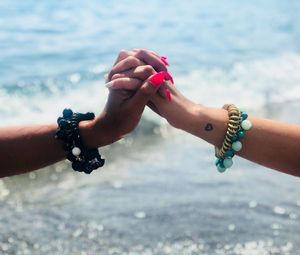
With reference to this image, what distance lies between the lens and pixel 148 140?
27.2 ft

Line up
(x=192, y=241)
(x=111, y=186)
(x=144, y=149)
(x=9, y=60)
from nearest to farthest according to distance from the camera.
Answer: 1. (x=192, y=241)
2. (x=111, y=186)
3. (x=144, y=149)
4. (x=9, y=60)

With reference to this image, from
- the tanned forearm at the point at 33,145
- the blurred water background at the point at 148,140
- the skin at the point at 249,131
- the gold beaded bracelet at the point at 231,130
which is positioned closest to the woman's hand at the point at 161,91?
the skin at the point at 249,131

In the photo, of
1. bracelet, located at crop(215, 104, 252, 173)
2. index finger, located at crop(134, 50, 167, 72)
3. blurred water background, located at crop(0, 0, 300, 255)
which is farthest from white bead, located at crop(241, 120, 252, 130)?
blurred water background, located at crop(0, 0, 300, 255)

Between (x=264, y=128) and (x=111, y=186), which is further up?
(x=264, y=128)

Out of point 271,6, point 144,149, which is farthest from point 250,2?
point 144,149

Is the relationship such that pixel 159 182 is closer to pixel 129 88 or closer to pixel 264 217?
pixel 264 217

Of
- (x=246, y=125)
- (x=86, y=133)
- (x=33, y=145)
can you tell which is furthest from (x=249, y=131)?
(x=33, y=145)

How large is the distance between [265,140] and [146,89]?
0.65 meters

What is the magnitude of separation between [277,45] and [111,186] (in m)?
14.2

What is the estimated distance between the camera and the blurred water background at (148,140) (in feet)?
15.5

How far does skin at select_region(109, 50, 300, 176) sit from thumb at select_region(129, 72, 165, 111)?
0.15ft

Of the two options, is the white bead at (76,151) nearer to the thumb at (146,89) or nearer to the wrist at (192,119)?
the thumb at (146,89)

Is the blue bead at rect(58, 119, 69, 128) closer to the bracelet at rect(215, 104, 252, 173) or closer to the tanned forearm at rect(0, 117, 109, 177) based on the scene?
the tanned forearm at rect(0, 117, 109, 177)

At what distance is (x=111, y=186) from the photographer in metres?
5.98
